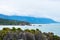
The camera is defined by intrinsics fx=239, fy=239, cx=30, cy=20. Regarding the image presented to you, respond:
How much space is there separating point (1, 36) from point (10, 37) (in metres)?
4.24

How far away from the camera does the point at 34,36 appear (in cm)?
3691

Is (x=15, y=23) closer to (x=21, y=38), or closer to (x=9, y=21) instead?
(x=9, y=21)

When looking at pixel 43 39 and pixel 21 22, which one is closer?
pixel 43 39

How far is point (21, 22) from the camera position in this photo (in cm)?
→ 18838

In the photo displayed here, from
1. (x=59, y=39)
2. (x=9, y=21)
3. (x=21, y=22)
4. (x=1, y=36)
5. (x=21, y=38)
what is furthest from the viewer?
(x=21, y=22)

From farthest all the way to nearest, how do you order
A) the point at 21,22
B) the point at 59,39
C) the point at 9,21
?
1. the point at 21,22
2. the point at 9,21
3. the point at 59,39

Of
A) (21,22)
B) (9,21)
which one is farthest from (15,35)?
(21,22)

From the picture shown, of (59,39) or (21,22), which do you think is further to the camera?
(21,22)

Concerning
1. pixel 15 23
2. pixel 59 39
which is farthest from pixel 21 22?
pixel 59 39

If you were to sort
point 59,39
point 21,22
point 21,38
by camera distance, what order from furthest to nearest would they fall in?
point 21,22 → point 59,39 → point 21,38

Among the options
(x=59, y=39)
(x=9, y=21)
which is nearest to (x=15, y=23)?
(x=9, y=21)

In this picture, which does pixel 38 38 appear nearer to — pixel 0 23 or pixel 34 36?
pixel 34 36

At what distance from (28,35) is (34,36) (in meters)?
1.70

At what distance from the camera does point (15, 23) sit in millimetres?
178375
